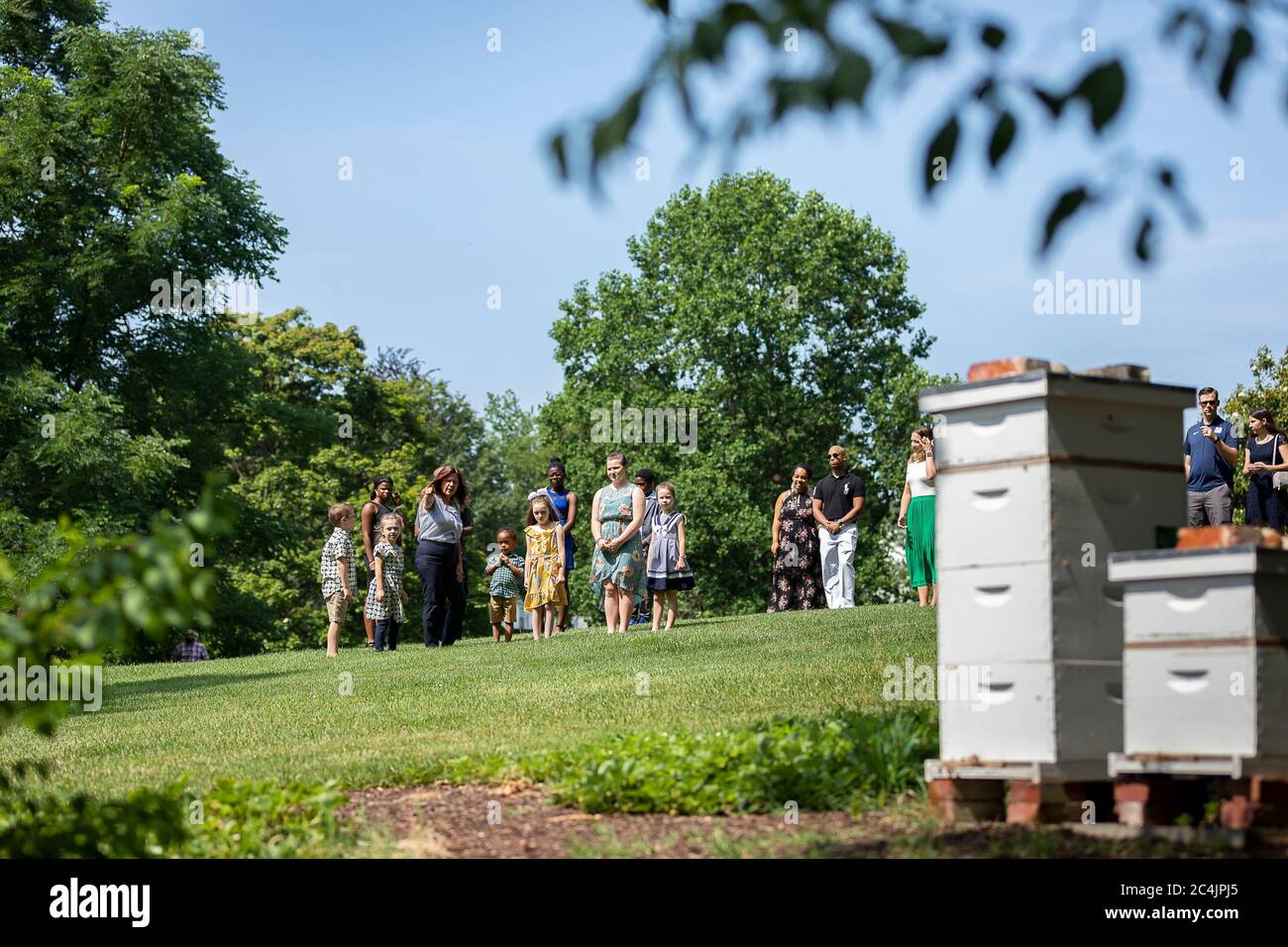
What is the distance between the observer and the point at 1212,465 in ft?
65.5

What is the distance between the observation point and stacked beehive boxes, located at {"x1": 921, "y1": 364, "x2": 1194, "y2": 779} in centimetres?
633

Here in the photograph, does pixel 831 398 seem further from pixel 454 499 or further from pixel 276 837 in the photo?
pixel 276 837

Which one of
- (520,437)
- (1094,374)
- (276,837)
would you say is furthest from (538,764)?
(520,437)

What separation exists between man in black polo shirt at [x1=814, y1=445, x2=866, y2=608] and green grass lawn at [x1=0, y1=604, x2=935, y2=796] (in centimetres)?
297

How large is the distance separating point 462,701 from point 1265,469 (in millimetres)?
12560


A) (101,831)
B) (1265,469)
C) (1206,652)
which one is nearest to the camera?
(101,831)

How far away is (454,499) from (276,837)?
1391cm

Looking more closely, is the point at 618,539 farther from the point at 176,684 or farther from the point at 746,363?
the point at 746,363

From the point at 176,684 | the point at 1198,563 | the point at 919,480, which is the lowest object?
the point at 176,684

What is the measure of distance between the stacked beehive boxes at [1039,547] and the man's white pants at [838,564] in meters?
16.1

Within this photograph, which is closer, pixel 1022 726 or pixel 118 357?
pixel 1022 726

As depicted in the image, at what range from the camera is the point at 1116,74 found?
339 centimetres

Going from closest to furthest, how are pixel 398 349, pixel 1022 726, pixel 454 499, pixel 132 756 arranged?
pixel 1022 726, pixel 132 756, pixel 454 499, pixel 398 349

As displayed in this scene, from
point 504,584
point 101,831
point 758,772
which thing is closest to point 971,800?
point 758,772
